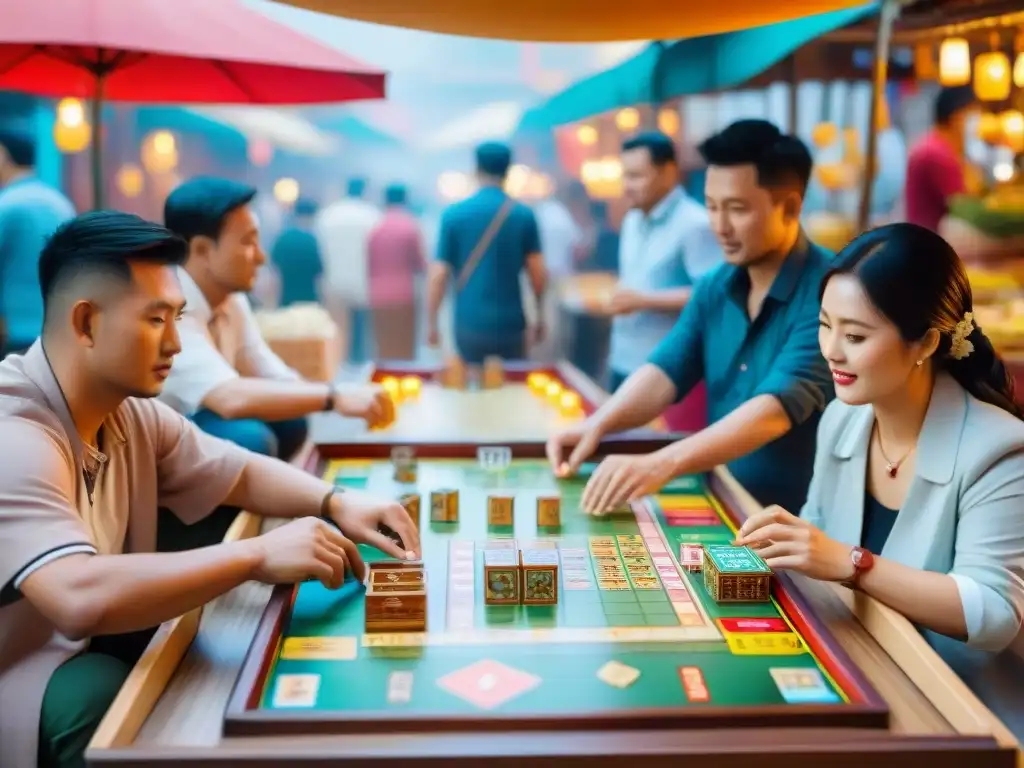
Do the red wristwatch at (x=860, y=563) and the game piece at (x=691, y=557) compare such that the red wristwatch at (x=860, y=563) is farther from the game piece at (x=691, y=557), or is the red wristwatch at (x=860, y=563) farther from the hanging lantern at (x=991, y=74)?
the hanging lantern at (x=991, y=74)

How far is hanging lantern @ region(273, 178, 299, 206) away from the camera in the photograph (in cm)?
1073

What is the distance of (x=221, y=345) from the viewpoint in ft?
10.6

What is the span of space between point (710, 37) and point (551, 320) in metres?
4.90

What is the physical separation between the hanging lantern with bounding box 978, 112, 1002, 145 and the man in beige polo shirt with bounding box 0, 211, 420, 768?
6.13 metres

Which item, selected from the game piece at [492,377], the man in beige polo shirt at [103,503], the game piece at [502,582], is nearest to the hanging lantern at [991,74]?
the game piece at [492,377]

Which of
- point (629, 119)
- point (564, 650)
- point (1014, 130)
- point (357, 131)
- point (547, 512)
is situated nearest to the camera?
point (564, 650)

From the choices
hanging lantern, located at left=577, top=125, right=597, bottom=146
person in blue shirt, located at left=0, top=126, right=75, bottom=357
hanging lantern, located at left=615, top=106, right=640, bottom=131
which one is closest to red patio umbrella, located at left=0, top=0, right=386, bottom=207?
person in blue shirt, located at left=0, top=126, right=75, bottom=357

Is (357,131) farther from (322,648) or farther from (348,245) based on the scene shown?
(322,648)

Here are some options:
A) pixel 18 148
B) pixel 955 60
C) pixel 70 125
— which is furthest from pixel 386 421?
pixel 70 125

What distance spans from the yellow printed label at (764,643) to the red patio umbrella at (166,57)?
238 centimetres

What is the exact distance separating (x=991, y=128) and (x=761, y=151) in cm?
493

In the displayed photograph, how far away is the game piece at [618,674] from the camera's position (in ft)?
4.99

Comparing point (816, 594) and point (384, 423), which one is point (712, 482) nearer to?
point (816, 594)

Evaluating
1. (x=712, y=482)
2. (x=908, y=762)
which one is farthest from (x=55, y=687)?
A: (x=712, y=482)
